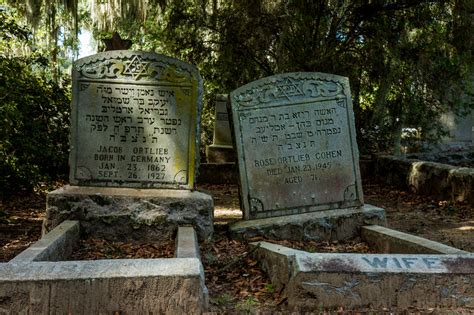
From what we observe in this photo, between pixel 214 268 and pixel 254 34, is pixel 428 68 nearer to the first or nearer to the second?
pixel 254 34

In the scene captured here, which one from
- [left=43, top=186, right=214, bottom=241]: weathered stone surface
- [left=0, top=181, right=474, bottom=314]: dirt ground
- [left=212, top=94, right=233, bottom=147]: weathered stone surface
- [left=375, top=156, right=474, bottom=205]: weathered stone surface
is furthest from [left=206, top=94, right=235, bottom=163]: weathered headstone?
[left=43, top=186, right=214, bottom=241]: weathered stone surface

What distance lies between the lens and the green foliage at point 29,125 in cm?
745

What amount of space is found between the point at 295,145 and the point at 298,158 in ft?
0.44

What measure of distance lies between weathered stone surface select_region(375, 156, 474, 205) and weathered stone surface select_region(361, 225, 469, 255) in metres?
3.13

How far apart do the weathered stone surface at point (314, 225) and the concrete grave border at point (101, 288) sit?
230 centimetres

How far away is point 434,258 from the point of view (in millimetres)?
3387

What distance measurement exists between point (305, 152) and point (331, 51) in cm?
512

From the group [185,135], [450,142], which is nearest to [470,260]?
[185,135]

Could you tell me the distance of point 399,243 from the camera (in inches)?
174

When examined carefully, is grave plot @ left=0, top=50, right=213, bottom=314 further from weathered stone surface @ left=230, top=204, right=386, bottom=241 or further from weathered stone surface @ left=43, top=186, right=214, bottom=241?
weathered stone surface @ left=230, top=204, right=386, bottom=241

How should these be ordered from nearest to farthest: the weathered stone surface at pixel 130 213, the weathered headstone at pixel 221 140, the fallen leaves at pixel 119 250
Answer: the fallen leaves at pixel 119 250, the weathered stone surface at pixel 130 213, the weathered headstone at pixel 221 140

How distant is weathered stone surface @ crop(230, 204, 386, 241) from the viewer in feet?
17.0

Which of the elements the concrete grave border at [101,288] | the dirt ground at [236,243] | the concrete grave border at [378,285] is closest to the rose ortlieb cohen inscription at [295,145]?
the dirt ground at [236,243]

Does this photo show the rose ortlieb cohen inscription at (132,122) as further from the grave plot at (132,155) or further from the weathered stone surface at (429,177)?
the weathered stone surface at (429,177)
